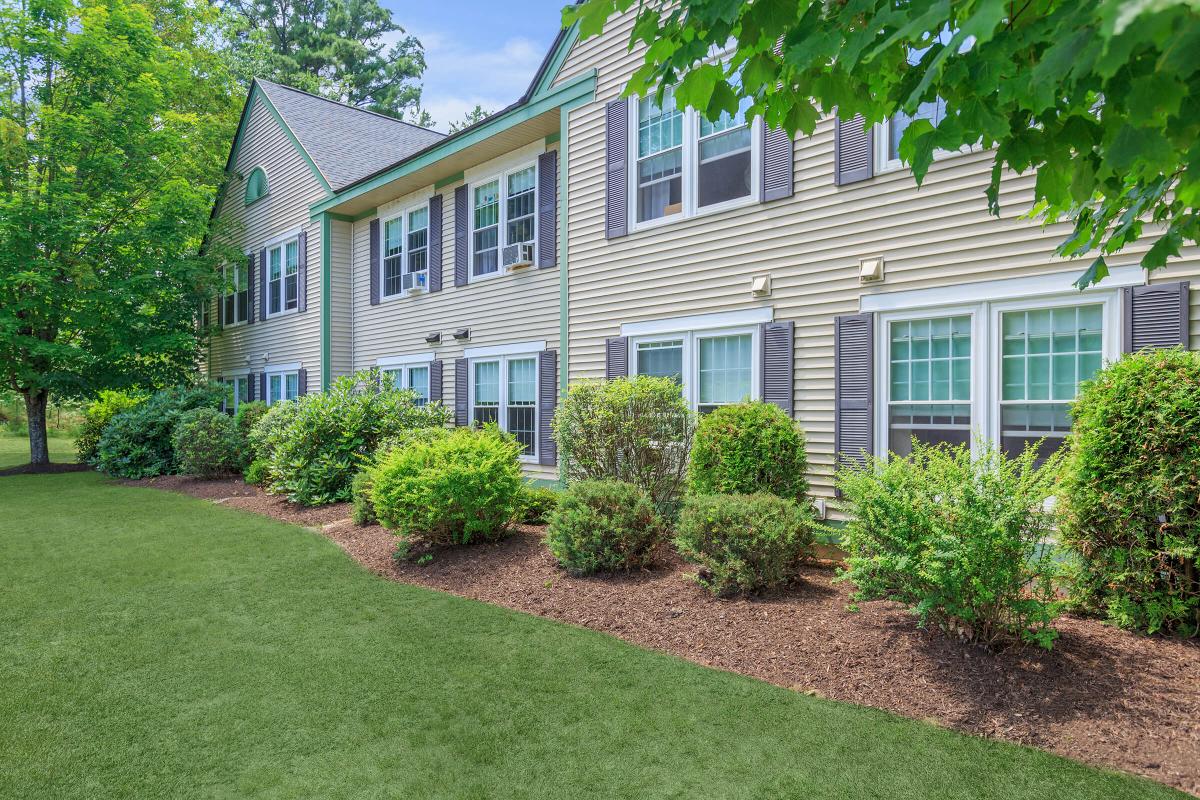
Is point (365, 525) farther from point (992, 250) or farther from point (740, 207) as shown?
point (992, 250)

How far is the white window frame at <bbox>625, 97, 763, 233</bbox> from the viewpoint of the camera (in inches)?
309

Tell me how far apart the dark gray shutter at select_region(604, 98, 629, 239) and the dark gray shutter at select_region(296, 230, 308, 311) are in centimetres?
960

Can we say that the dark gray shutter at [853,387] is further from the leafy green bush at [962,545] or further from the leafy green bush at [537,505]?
A: the leafy green bush at [537,505]

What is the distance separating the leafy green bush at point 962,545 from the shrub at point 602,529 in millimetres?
2204

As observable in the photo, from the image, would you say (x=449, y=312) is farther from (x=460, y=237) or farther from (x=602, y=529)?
(x=602, y=529)

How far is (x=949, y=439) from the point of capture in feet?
21.3

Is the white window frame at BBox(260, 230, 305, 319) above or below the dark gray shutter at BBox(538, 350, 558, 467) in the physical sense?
above

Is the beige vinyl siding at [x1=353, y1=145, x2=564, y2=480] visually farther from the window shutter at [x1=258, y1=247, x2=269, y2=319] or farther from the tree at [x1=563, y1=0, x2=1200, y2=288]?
the tree at [x1=563, y1=0, x2=1200, y2=288]

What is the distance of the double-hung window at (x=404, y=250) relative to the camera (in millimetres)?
13922

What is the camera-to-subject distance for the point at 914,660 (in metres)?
4.16

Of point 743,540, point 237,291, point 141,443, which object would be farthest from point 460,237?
point 237,291

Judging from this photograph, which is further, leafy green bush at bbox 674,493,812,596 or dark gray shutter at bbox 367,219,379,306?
dark gray shutter at bbox 367,219,379,306

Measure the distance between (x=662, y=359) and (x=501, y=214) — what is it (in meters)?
4.59

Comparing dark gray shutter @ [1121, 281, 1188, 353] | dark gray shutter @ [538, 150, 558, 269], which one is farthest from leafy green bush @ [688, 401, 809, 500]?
dark gray shutter @ [538, 150, 558, 269]
